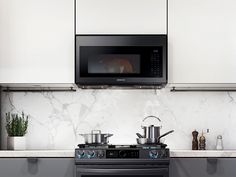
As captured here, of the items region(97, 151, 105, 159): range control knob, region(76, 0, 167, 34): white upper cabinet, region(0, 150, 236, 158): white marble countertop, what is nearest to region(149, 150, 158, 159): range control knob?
region(0, 150, 236, 158): white marble countertop

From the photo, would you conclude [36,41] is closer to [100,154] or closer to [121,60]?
[121,60]

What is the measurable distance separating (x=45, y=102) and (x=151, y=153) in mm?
1163

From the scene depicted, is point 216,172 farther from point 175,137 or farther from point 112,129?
point 112,129

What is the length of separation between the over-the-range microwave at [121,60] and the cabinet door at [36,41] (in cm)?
11

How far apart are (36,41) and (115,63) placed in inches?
25.0

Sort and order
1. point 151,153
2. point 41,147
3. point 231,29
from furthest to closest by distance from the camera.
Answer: point 41,147 < point 231,29 < point 151,153

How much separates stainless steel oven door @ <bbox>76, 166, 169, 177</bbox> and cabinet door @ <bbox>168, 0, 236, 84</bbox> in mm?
741

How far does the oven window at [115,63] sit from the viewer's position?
3726mm

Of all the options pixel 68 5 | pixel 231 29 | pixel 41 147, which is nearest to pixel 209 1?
pixel 231 29

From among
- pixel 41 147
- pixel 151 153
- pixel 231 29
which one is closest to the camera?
pixel 151 153

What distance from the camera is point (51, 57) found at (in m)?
3.71

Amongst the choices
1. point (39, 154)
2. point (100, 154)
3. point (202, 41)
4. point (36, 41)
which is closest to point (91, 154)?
point (100, 154)

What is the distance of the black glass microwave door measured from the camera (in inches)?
145

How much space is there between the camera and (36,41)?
12.2ft
